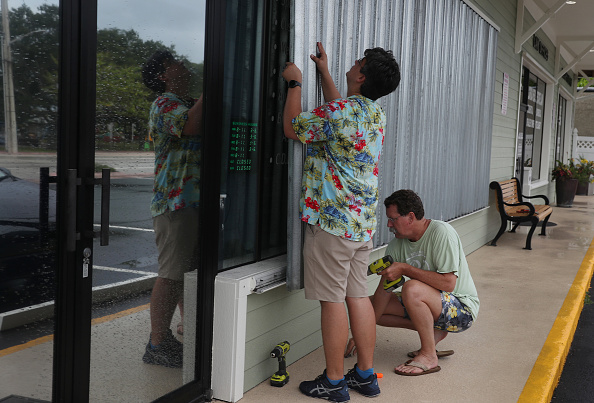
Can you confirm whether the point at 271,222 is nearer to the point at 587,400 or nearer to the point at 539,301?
the point at 587,400

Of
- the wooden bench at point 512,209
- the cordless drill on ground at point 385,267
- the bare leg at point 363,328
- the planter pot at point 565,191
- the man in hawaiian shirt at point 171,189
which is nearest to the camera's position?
the man in hawaiian shirt at point 171,189

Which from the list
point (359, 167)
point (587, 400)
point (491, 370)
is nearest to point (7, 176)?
point (359, 167)

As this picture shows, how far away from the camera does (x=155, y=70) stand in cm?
277

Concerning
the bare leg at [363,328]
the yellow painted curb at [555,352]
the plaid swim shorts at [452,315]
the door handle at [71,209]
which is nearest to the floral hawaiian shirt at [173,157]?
the door handle at [71,209]

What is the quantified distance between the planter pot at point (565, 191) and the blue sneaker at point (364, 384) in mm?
13493

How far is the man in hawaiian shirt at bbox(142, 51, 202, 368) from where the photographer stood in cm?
284

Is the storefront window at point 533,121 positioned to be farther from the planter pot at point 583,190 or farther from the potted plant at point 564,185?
the planter pot at point 583,190

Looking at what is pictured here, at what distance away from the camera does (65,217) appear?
237 centimetres

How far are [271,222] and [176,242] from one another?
814mm

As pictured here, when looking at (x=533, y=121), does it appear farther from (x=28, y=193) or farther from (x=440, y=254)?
(x=28, y=193)

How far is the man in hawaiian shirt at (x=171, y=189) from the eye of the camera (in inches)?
112

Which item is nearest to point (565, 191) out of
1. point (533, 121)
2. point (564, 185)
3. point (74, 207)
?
point (564, 185)

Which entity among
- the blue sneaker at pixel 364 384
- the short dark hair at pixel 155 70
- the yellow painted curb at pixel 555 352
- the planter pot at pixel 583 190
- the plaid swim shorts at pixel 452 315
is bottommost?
the yellow painted curb at pixel 555 352

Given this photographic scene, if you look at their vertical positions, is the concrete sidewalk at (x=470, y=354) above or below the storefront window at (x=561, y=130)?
below
